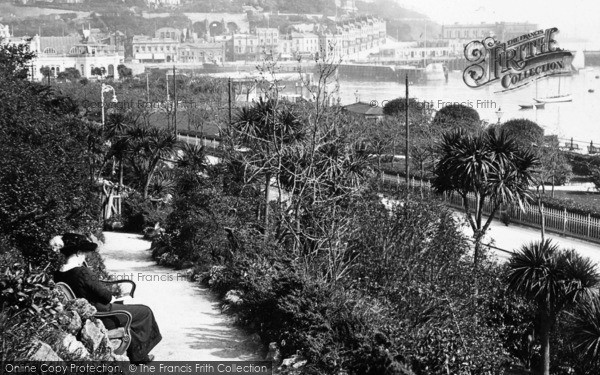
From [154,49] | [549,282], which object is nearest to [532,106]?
[549,282]

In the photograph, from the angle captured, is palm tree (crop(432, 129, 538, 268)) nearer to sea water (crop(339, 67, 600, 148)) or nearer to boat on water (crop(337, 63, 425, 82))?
sea water (crop(339, 67, 600, 148))

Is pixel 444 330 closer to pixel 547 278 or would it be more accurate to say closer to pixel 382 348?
pixel 382 348

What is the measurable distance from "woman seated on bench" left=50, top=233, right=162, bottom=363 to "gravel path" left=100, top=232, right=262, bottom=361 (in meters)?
0.31

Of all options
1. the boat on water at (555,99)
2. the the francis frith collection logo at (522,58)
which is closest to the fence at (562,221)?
the the francis frith collection logo at (522,58)

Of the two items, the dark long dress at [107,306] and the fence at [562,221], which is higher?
the dark long dress at [107,306]

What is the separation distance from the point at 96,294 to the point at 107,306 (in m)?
0.11

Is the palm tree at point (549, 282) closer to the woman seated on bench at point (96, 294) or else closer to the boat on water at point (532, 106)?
the woman seated on bench at point (96, 294)

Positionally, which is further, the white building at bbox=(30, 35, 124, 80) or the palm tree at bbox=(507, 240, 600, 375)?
the white building at bbox=(30, 35, 124, 80)

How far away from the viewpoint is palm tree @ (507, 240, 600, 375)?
322 inches

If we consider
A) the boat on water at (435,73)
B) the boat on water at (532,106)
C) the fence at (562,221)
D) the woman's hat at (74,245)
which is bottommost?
the fence at (562,221)

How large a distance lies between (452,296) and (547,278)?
1.14m

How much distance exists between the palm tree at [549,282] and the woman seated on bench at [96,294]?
11.6 ft

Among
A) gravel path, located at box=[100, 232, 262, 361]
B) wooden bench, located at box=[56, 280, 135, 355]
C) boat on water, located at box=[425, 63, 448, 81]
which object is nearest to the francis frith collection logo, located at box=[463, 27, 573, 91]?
boat on water, located at box=[425, 63, 448, 81]

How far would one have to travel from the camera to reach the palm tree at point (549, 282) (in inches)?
322
